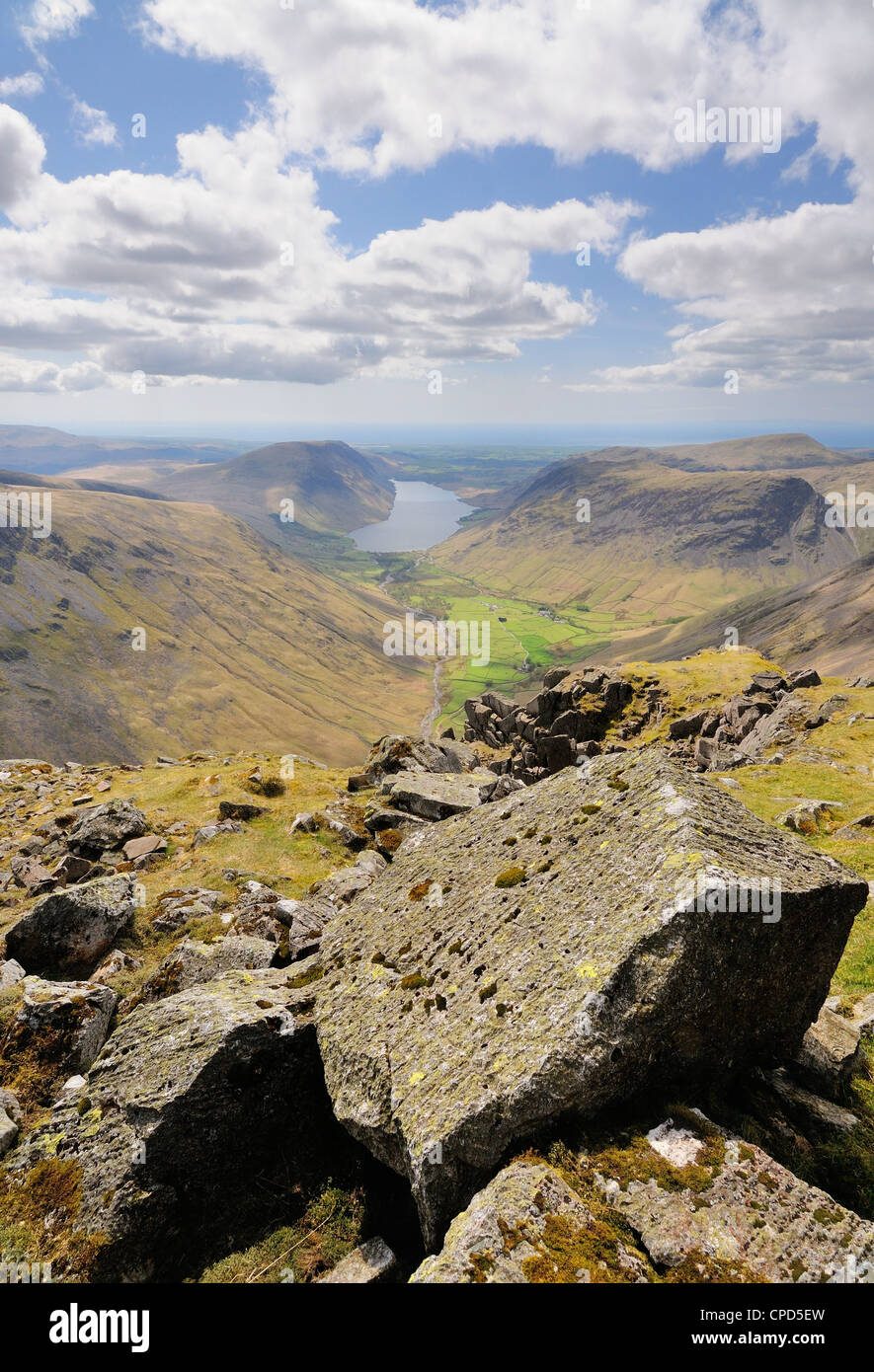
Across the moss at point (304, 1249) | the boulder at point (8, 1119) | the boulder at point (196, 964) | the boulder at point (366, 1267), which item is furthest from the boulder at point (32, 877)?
the boulder at point (366, 1267)

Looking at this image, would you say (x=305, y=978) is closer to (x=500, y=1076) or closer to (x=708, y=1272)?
(x=500, y=1076)

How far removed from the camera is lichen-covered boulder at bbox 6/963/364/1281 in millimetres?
12438

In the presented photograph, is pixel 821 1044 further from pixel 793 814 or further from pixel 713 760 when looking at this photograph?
pixel 713 760

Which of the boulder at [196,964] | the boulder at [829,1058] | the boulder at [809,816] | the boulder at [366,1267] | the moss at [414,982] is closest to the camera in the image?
the boulder at [366,1267]

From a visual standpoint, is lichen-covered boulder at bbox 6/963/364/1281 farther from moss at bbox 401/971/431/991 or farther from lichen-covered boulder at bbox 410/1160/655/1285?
lichen-covered boulder at bbox 410/1160/655/1285

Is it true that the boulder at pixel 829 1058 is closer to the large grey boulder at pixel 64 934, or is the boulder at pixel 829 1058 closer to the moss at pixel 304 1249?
the moss at pixel 304 1249

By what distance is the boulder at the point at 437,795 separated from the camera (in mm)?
36188

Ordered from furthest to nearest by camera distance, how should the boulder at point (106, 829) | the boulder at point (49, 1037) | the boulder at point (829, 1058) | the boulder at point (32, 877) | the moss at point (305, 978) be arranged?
the boulder at point (106, 829) → the boulder at point (32, 877) → the moss at point (305, 978) → the boulder at point (49, 1037) → the boulder at point (829, 1058)

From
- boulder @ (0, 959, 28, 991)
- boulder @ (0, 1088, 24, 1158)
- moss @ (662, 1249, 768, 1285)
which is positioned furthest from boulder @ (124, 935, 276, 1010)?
moss @ (662, 1249, 768, 1285)

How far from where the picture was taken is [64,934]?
22.3 m

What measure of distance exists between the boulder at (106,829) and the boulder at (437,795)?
50.7 ft

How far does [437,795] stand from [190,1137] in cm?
2492

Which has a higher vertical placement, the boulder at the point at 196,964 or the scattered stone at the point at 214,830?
the boulder at the point at 196,964

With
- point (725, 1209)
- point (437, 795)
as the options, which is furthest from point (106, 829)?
point (725, 1209)
